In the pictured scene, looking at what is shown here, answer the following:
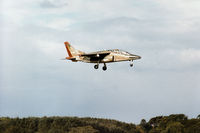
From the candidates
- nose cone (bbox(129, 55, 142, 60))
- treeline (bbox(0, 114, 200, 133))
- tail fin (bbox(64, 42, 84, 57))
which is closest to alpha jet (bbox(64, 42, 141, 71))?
nose cone (bbox(129, 55, 142, 60))

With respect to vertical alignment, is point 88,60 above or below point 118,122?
above

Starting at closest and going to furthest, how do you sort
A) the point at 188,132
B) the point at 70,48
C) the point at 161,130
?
the point at 70,48
the point at 188,132
the point at 161,130

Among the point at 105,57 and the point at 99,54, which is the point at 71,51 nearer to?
the point at 99,54

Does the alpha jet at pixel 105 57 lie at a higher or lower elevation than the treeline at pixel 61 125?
higher

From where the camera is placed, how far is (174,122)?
139500mm

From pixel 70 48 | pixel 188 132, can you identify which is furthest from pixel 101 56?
pixel 188 132

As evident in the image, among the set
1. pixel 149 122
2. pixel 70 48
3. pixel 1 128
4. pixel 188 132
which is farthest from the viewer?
pixel 149 122

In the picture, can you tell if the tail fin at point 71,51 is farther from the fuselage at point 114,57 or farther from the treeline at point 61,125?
the treeline at point 61,125

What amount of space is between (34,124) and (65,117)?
7981 millimetres

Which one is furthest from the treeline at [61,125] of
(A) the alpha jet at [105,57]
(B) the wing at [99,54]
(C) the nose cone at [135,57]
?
(C) the nose cone at [135,57]

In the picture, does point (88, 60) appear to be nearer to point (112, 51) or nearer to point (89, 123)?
point (112, 51)

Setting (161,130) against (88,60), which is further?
(161,130)

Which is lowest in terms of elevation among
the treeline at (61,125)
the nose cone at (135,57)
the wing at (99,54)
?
the treeline at (61,125)

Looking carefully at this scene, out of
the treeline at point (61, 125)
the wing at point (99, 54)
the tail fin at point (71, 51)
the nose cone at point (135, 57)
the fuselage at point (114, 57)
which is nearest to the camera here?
the nose cone at point (135, 57)
